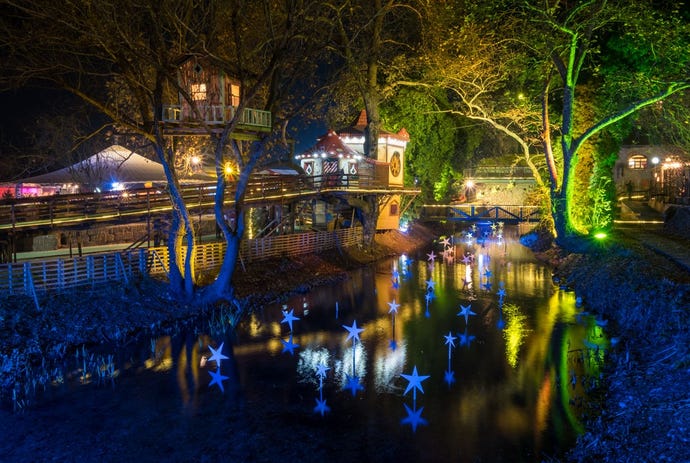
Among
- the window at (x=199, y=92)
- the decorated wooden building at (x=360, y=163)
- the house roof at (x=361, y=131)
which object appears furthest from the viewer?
the house roof at (x=361, y=131)

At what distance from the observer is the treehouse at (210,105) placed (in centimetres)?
2042

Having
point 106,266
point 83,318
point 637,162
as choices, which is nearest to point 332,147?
point 106,266

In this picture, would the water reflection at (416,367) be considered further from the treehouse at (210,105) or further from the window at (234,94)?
the window at (234,94)

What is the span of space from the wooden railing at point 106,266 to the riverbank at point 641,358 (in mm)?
14820

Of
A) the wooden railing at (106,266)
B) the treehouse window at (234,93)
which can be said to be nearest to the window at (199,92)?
the treehouse window at (234,93)

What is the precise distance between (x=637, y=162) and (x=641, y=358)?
5810 centimetres

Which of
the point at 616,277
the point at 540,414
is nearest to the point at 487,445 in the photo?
the point at 540,414

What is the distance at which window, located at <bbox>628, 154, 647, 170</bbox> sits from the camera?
6194 cm

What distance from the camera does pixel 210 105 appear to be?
21.0 m

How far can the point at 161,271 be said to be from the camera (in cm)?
2033

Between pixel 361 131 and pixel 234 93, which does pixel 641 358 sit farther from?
pixel 361 131

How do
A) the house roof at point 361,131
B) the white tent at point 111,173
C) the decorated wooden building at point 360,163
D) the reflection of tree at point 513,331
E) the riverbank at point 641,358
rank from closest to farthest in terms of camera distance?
the riverbank at point 641,358, the reflection of tree at point 513,331, the white tent at point 111,173, the decorated wooden building at point 360,163, the house roof at point 361,131

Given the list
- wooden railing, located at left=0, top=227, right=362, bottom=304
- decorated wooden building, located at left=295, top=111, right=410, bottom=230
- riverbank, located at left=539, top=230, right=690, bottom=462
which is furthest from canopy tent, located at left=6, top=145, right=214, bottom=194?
riverbank, located at left=539, top=230, right=690, bottom=462

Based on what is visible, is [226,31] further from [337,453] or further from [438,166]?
[438,166]
